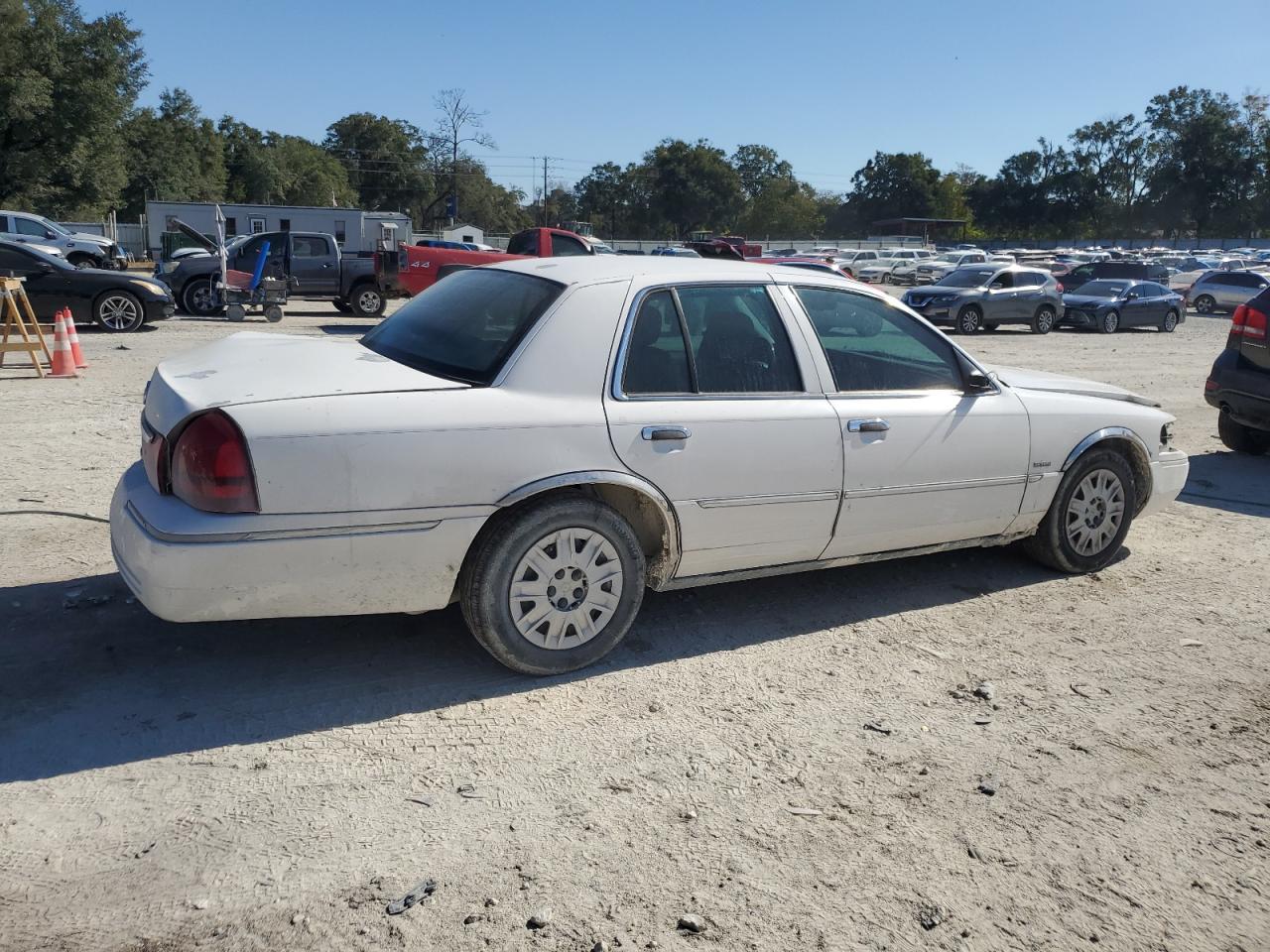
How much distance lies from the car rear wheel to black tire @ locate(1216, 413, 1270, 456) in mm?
16007

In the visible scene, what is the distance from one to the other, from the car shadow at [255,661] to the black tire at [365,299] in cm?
1677

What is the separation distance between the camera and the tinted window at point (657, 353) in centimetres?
420

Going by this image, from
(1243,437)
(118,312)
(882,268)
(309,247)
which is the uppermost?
(882,268)

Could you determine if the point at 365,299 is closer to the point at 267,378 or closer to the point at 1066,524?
the point at 1066,524

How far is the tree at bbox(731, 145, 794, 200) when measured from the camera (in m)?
107

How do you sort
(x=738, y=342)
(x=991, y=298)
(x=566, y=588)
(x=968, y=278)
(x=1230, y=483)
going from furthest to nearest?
(x=968, y=278), (x=991, y=298), (x=1230, y=483), (x=738, y=342), (x=566, y=588)

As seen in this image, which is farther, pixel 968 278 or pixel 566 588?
pixel 968 278

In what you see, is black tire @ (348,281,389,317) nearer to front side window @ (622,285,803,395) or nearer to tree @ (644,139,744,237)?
front side window @ (622,285,803,395)

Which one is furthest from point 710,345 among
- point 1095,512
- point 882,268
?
point 882,268

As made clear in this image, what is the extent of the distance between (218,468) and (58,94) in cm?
4860

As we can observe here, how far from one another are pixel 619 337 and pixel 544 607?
1115mm

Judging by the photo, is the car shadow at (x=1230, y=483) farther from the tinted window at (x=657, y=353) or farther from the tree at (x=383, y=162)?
the tree at (x=383, y=162)

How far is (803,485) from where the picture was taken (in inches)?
176

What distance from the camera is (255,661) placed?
4.18 meters
